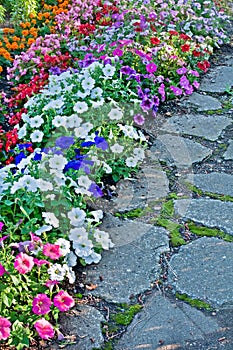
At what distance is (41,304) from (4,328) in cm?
19

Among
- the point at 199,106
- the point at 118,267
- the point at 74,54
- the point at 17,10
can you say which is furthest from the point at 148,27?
the point at 118,267

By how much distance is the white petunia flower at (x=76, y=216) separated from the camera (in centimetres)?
270

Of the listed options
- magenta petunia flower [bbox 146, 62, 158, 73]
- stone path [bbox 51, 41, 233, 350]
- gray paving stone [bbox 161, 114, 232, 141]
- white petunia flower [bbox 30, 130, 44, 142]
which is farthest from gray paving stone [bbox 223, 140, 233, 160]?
white petunia flower [bbox 30, 130, 44, 142]

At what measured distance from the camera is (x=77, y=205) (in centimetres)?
283

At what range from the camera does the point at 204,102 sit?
4.24m

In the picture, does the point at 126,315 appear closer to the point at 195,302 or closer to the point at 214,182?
the point at 195,302

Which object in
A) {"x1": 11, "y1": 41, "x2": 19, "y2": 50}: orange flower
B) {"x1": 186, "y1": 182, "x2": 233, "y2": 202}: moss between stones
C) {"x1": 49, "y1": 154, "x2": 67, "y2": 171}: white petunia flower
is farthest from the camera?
{"x1": 11, "y1": 41, "x2": 19, "y2": 50}: orange flower

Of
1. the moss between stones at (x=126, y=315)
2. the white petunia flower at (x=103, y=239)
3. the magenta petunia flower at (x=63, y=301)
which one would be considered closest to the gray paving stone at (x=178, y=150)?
the white petunia flower at (x=103, y=239)

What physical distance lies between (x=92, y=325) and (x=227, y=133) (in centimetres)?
200

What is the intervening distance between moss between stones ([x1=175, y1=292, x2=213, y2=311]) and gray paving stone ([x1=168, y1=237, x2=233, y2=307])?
20 mm

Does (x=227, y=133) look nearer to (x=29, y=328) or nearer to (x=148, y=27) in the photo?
(x=148, y=27)

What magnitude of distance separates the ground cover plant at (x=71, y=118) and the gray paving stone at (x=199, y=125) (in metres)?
0.20

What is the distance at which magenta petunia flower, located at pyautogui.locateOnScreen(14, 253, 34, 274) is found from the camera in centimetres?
225

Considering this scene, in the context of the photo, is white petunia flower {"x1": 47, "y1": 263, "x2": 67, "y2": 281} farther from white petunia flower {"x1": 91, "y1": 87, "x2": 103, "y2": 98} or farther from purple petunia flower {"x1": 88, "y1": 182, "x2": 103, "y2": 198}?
white petunia flower {"x1": 91, "y1": 87, "x2": 103, "y2": 98}
